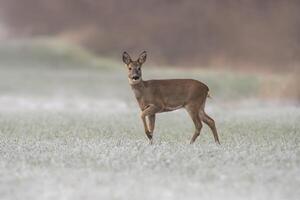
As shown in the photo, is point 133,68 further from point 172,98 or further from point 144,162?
point 144,162

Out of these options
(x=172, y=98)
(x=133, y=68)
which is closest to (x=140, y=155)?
(x=172, y=98)

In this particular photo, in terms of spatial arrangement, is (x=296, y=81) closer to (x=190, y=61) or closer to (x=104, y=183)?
(x=190, y=61)

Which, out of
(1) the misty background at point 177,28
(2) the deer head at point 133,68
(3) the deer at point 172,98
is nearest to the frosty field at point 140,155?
(3) the deer at point 172,98

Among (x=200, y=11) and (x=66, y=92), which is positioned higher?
(x=200, y=11)

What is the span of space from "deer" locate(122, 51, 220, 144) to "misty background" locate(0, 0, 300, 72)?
9.68 metres

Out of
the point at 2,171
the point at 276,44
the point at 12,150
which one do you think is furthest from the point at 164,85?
the point at 276,44

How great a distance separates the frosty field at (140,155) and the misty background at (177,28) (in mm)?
3035

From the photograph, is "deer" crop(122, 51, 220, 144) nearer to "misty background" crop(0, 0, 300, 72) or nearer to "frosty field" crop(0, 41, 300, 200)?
"frosty field" crop(0, 41, 300, 200)

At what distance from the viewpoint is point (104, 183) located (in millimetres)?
6070

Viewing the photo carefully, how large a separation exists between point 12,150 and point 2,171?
142cm

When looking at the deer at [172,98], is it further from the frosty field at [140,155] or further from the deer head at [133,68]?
the frosty field at [140,155]

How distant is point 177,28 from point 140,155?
1331cm

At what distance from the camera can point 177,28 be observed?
20.7 meters

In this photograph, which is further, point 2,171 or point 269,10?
point 269,10
